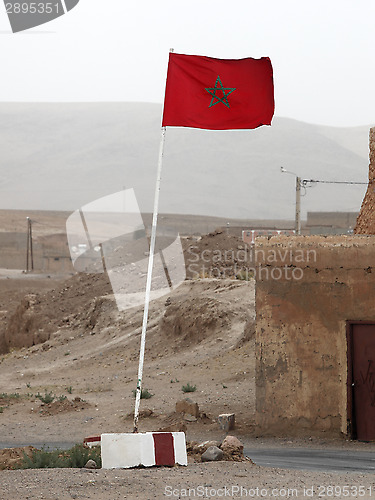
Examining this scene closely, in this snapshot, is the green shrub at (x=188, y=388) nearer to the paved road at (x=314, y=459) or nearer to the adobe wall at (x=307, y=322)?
the adobe wall at (x=307, y=322)

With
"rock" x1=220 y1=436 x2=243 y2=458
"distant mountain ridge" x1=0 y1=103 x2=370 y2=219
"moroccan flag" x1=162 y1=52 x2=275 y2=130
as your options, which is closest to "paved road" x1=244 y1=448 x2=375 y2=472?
"rock" x1=220 y1=436 x2=243 y2=458

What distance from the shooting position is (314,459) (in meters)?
13.6

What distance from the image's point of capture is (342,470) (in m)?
12.4

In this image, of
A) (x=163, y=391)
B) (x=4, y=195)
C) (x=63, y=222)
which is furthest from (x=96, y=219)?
(x=163, y=391)

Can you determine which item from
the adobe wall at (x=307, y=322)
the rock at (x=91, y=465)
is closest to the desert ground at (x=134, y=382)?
the adobe wall at (x=307, y=322)

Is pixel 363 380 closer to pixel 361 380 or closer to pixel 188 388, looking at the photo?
pixel 361 380

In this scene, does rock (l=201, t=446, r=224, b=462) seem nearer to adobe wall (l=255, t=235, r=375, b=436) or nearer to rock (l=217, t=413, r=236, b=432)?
adobe wall (l=255, t=235, r=375, b=436)

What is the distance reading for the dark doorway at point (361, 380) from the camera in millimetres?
14859

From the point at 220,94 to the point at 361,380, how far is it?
5.74 metres

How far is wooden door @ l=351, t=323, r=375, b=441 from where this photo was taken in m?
14.9

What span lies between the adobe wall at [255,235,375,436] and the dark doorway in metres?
0.13

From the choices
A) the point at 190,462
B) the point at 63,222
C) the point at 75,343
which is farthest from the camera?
the point at 63,222

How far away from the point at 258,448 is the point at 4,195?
153 meters

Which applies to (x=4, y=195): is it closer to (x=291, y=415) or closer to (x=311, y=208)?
(x=311, y=208)
